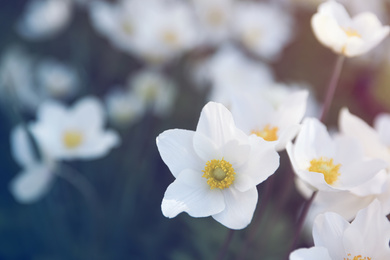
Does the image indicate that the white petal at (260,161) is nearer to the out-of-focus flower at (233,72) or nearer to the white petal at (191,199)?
the white petal at (191,199)

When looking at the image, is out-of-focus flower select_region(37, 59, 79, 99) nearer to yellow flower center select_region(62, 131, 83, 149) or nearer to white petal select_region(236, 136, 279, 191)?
yellow flower center select_region(62, 131, 83, 149)

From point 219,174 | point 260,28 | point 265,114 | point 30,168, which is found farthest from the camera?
point 260,28

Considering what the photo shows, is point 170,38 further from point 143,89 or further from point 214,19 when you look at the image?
point 214,19

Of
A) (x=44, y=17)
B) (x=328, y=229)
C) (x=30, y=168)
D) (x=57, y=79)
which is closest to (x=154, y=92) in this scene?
(x=57, y=79)

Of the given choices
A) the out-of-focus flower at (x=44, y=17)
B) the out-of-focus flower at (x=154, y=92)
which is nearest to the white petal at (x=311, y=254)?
the out-of-focus flower at (x=154, y=92)

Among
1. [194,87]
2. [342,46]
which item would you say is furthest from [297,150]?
[194,87]

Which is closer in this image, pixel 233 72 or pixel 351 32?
pixel 351 32
